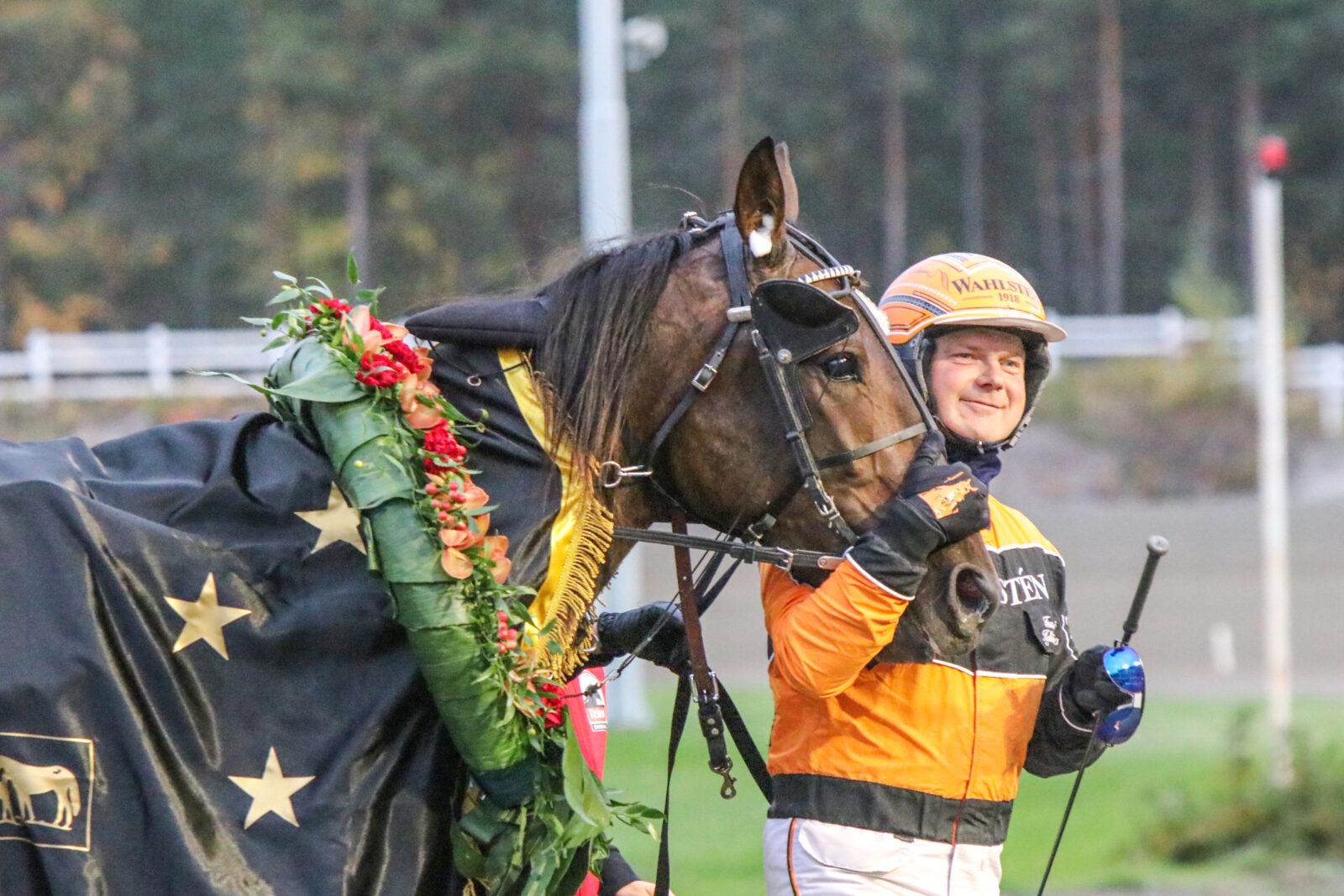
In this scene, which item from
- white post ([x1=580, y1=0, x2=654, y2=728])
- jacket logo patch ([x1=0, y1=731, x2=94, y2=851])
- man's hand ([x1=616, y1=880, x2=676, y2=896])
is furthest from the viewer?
white post ([x1=580, y1=0, x2=654, y2=728])

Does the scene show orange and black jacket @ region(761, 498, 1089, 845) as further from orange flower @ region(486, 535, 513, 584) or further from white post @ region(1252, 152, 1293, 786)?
white post @ region(1252, 152, 1293, 786)

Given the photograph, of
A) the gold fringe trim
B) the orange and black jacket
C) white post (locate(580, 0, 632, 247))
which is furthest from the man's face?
white post (locate(580, 0, 632, 247))

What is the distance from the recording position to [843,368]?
2.49 meters

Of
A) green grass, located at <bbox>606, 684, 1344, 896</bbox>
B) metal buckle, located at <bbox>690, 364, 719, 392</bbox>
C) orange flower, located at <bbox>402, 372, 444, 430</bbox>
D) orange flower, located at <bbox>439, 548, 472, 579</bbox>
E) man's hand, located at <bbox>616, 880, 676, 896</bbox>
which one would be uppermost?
metal buckle, located at <bbox>690, 364, 719, 392</bbox>

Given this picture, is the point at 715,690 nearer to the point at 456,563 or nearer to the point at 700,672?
the point at 700,672

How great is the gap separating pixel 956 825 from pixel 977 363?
0.86 meters

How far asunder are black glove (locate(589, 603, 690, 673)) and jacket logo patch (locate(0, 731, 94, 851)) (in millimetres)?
912

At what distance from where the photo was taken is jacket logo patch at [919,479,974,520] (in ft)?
7.98

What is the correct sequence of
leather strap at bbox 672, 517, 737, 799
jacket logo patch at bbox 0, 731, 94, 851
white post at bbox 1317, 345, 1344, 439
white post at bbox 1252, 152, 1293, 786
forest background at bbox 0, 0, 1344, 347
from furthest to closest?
forest background at bbox 0, 0, 1344, 347, white post at bbox 1317, 345, 1344, 439, white post at bbox 1252, 152, 1293, 786, leather strap at bbox 672, 517, 737, 799, jacket logo patch at bbox 0, 731, 94, 851

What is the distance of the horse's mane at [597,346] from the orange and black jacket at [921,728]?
0.49 metres

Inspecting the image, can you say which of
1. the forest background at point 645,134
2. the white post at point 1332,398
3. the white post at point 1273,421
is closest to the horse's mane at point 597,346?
the white post at point 1273,421

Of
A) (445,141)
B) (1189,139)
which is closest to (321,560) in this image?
(445,141)

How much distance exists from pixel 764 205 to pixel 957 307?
654mm

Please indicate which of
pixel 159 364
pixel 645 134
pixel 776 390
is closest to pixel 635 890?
pixel 776 390
